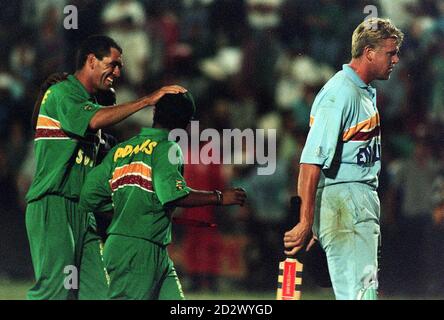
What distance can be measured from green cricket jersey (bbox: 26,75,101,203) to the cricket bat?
143 centimetres

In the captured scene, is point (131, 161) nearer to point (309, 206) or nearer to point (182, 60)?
point (309, 206)

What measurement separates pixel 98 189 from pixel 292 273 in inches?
49.7

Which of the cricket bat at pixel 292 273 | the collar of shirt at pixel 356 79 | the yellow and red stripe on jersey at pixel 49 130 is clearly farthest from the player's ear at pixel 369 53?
the yellow and red stripe on jersey at pixel 49 130

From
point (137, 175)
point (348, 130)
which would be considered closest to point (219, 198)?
point (137, 175)

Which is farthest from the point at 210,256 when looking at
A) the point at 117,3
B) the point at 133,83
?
the point at 117,3

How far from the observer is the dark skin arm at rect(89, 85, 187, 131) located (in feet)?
20.5

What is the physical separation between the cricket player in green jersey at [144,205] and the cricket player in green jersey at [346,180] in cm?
61

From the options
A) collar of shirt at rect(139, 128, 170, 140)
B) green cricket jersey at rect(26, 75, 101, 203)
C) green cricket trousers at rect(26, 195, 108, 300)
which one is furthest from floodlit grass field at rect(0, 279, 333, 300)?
collar of shirt at rect(139, 128, 170, 140)

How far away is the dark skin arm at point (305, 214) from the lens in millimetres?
5688

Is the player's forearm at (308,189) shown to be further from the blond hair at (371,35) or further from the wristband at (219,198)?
the blond hair at (371,35)

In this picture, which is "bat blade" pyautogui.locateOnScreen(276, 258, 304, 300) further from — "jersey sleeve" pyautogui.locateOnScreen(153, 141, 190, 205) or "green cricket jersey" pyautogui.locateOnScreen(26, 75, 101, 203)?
"green cricket jersey" pyautogui.locateOnScreen(26, 75, 101, 203)

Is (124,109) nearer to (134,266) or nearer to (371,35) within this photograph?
(134,266)

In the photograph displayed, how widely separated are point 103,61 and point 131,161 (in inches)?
42.6
